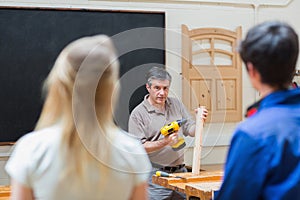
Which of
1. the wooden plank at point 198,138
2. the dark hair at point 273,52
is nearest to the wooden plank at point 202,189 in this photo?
the wooden plank at point 198,138

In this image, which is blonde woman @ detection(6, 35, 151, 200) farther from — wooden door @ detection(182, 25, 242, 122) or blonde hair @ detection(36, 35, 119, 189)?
wooden door @ detection(182, 25, 242, 122)

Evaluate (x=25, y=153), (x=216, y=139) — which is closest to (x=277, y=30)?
(x=25, y=153)

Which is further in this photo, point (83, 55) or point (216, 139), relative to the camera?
point (216, 139)

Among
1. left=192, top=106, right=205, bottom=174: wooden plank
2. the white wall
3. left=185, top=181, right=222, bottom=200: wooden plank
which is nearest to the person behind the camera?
left=185, top=181, right=222, bottom=200: wooden plank

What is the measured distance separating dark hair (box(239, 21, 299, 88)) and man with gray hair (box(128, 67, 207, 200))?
6.54 feet

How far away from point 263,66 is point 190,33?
353 cm

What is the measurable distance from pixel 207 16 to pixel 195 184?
2253mm

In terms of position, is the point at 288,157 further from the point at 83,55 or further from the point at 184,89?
the point at 184,89

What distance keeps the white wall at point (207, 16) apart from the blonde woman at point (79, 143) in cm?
285

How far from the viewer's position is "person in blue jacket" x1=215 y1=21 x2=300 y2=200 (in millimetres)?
1282

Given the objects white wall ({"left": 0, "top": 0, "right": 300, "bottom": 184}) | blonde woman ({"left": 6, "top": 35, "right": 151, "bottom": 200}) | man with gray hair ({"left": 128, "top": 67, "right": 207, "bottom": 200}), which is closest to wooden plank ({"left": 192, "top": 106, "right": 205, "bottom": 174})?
man with gray hair ({"left": 128, "top": 67, "right": 207, "bottom": 200})

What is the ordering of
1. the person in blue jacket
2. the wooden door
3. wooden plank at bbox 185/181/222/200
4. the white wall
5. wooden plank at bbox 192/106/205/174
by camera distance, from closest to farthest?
the person in blue jacket, wooden plank at bbox 185/181/222/200, wooden plank at bbox 192/106/205/174, the white wall, the wooden door

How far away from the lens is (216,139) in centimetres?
446

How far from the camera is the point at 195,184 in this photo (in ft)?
9.96
